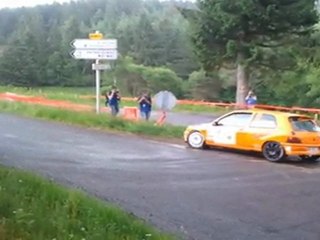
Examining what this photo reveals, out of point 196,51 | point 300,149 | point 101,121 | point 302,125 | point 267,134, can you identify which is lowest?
point 300,149

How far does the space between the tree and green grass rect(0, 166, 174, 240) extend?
26.8 meters

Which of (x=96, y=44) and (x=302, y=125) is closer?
(x=302, y=125)

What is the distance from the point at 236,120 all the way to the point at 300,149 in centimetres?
222

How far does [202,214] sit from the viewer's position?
30.6 feet

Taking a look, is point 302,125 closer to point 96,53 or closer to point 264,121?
point 264,121

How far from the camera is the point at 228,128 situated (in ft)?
58.1

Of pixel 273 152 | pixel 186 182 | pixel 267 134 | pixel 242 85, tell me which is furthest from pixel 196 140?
pixel 242 85

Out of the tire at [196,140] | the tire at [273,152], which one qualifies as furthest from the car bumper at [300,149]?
the tire at [196,140]

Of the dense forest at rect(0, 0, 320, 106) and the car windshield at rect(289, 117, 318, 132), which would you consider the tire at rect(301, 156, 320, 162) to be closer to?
the car windshield at rect(289, 117, 318, 132)

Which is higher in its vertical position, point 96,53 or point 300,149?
point 96,53

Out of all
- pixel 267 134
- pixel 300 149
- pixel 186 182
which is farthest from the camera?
pixel 267 134

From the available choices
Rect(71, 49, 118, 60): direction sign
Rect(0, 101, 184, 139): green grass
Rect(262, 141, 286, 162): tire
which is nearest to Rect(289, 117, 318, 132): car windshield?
Rect(262, 141, 286, 162): tire

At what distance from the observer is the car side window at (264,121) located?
17.0 m

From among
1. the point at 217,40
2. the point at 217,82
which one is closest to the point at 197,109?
the point at 217,40
